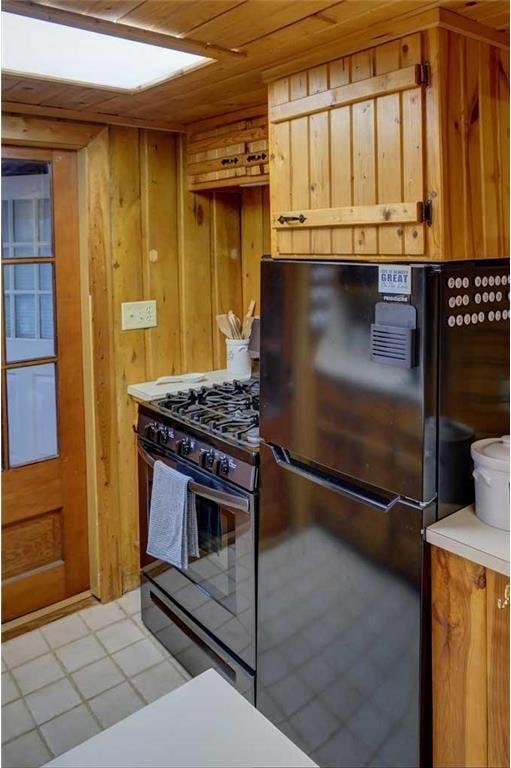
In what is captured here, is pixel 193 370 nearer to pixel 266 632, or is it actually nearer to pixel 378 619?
pixel 266 632

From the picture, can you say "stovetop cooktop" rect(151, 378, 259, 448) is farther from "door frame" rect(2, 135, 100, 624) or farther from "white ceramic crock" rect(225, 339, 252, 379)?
"door frame" rect(2, 135, 100, 624)

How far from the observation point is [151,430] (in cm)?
250

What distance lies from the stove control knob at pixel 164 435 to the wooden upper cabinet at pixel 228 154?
1020mm

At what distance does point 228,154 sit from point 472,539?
181 centimetres

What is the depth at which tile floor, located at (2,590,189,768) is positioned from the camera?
6.95ft

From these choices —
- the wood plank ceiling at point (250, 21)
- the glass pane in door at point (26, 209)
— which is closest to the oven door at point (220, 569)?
the glass pane in door at point (26, 209)

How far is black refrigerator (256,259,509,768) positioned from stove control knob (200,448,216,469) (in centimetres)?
24

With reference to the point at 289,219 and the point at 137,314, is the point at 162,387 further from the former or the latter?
the point at 289,219

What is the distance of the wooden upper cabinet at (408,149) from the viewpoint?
147 centimetres

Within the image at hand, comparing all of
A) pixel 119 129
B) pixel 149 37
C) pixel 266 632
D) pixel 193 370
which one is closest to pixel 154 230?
pixel 119 129

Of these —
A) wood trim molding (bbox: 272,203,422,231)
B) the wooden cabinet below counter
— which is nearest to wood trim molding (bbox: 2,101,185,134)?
wood trim molding (bbox: 272,203,422,231)

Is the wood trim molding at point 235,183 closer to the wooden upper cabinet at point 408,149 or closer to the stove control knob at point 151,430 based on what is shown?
the wooden upper cabinet at point 408,149

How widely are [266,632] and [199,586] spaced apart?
0.38 meters

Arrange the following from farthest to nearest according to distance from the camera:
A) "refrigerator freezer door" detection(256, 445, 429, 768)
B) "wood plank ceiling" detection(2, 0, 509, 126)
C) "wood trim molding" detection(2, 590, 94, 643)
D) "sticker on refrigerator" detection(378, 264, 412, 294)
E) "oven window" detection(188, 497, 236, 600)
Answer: "wood trim molding" detection(2, 590, 94, 643)
"oven window" detection(188, 497, 236, 600)
"refrigerator freezer door" detection(256, 445, 429, 768)
"sticker on refrigerator" detection(378, 264, 412, 294)
"wood plank ceiling" detection(2, 0, 509, 126)
